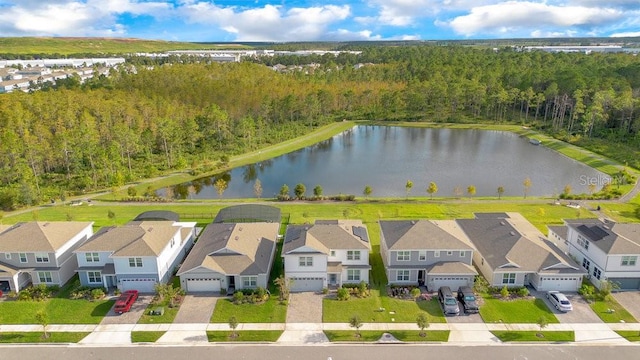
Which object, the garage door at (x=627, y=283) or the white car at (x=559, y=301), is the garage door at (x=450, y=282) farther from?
the garage door at (x=627, y=283)

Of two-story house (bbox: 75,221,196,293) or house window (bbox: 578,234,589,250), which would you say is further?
house window (bbox: 578,234,589,250)

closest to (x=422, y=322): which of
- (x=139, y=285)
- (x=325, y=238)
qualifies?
(x=325, y=238)

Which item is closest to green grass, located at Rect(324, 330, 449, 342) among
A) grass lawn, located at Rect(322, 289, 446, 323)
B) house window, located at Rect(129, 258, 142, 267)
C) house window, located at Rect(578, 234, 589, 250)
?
grass lawn, located at Rect(322, 289, 446, 323)

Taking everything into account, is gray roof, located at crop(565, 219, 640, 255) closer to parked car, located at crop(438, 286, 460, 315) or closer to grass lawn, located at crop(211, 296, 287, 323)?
parked car, located at crop(438, 286, 460, 315)

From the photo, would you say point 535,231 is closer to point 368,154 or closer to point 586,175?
point 586,175

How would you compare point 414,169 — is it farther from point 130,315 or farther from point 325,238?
point 130,315

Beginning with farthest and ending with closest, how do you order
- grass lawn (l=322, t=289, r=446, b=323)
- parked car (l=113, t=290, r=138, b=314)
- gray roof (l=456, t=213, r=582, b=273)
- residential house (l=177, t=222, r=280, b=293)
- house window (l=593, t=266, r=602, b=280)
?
house window (l=593, t=266, r=602, b=280) → gray roof (l=456, t=213, r=582, b=273) → residential house (l=177, t=222, r=280, b=293) → parked car (l=113, t=290, r=138, b=314) → grass lawn (l=322, t=289, r=446, b=323)

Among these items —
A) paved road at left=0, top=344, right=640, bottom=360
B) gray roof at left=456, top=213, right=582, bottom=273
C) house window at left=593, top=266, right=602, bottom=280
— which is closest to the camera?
paved road at left=0, top=344, right=640, bottom=360
